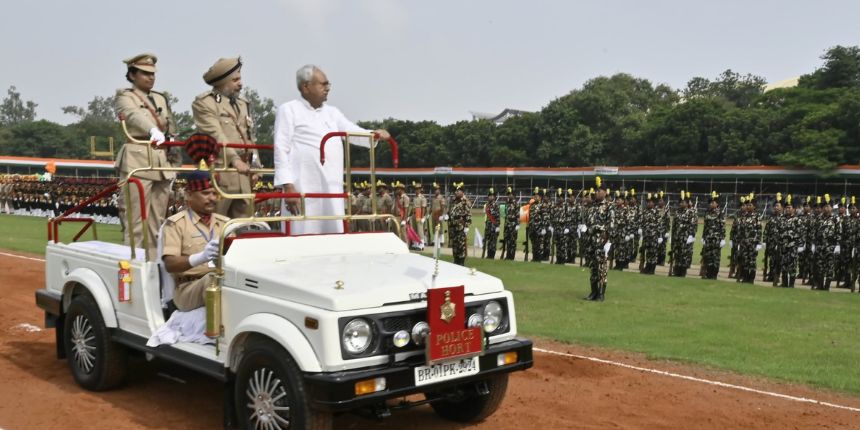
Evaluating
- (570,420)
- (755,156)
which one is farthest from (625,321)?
(755,156)

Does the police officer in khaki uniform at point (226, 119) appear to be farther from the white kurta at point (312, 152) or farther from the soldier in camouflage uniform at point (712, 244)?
the soldier in camouflage uniform at point (712, 244)

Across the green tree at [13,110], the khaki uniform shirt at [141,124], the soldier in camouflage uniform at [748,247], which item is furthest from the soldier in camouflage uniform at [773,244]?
the green tree at [13,110]

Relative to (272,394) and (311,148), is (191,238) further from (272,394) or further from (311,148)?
(272,394)

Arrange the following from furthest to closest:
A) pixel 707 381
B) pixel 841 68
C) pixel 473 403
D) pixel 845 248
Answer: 1. pixel 841 68
2. pixel 845 248
3. pixel 707 381
4. pixel 473 403

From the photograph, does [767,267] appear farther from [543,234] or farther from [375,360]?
[375,360]

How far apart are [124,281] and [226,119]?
194 cm

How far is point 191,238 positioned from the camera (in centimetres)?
580

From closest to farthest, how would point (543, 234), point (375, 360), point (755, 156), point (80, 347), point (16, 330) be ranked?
point (375, 360)
point (80, 347)
point (16, 330)
point (543, 234)
point (755, 156)

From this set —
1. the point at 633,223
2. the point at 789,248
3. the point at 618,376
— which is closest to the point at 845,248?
the point at 789,248

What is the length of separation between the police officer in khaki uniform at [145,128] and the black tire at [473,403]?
3279 mm

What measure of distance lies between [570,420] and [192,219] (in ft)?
10.9

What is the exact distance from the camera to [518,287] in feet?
47.3

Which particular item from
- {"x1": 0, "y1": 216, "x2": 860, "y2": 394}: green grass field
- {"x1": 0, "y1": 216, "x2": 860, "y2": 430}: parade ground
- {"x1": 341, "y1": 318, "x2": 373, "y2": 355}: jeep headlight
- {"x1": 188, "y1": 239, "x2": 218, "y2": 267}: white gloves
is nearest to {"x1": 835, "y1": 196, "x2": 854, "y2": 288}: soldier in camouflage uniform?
{"x1": 0, "y1": 216, "x2": 860, "y2": 394}: green grass field

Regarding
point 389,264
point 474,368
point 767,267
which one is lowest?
point 767,267
